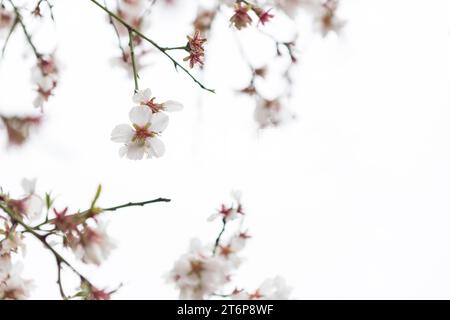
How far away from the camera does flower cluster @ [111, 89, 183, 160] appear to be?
1107mm

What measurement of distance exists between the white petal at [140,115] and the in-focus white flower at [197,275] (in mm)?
318

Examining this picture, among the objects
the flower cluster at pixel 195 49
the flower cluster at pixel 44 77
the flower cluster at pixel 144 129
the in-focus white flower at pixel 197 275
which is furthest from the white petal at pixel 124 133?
the flower cluster at pixel 44 77

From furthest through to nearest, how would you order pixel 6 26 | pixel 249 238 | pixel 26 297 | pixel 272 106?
1. pixel 272 106
2. pixel 6 26
3. pixel 249 238
4. pixel 26 297

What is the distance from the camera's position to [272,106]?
1994 mm

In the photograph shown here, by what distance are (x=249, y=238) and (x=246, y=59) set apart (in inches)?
21.6

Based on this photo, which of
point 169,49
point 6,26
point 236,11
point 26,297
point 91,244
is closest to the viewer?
point 91,244

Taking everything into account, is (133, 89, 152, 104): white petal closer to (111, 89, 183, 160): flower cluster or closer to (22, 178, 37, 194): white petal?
(111, 89, 183, 160): flower cluster

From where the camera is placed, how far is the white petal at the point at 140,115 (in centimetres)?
111

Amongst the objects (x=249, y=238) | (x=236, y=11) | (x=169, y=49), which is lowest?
(x=249, y=238)

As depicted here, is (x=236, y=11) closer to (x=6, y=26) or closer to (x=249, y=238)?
(x=249, y=238)

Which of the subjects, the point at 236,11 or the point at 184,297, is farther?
the point at 236,11

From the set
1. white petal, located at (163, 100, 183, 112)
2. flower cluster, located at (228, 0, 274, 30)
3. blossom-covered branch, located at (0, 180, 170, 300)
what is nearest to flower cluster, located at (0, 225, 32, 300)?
blossom-covered branch, located at (0, 180, 170, 300)
